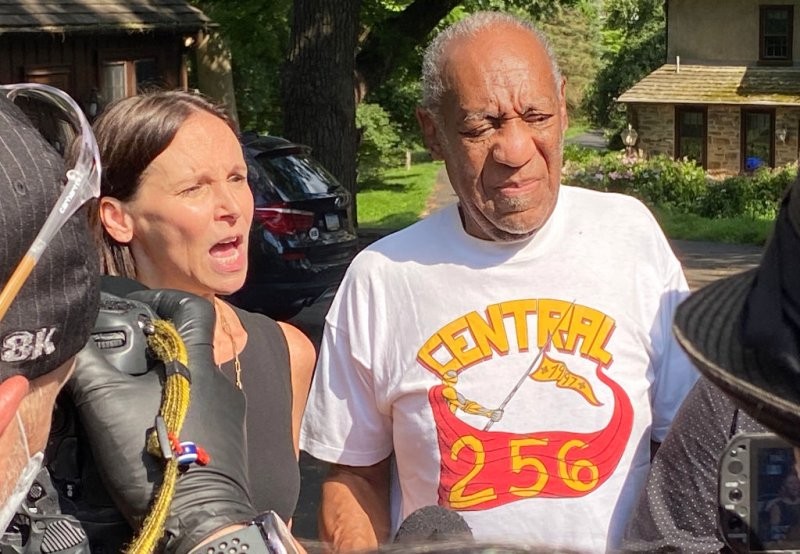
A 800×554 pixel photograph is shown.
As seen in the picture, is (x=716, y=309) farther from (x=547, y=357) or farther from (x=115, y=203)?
(x=115, y=203)

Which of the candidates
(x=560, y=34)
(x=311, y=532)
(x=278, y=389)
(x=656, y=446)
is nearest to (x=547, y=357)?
(x=656, y=446)

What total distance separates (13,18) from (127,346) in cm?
1541

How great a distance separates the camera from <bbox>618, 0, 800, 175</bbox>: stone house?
31.9m

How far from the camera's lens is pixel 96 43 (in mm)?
18422

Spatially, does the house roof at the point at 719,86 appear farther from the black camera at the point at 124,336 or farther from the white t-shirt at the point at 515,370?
the black camera at the point at 124,336

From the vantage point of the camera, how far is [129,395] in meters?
1.94

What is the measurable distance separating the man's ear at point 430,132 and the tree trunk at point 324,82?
32.6ft

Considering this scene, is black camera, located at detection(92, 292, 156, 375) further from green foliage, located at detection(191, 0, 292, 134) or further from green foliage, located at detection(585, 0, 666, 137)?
green foliage, located at detection(585, 0, 666, 137)

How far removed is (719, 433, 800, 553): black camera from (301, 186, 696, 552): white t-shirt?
0.57 m

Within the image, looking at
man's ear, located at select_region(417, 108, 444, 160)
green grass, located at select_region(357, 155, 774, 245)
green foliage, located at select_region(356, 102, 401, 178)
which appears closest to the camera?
man's ear, located at select_region(417, 108, 444, 160)

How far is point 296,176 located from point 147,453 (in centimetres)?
1021

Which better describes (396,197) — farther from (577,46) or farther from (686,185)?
(577,46)

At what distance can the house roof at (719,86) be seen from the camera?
104 feet

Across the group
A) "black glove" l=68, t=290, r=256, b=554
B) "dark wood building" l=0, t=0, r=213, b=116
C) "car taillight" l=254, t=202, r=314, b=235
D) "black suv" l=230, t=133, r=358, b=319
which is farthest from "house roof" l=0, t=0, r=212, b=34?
"black glove" l=68, t=290, r=256, b=554
